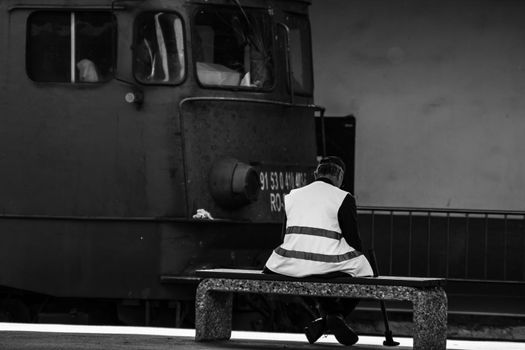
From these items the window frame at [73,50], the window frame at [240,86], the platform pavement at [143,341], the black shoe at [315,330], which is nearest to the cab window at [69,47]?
the window frame at [73,50]

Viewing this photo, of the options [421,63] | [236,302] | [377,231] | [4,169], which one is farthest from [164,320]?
[421,63]

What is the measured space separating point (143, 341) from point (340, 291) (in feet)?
4.48

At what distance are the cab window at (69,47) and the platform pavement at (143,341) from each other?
8.58 ft

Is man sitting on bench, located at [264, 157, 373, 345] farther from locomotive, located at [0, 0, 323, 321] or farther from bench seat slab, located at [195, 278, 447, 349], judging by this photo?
locomotive, located at [0, 0, 323, 321]

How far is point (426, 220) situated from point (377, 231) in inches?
20.3

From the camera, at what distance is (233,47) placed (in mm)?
13672

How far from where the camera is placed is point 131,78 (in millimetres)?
A: 13375

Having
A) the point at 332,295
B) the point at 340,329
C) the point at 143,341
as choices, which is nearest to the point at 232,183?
the point at 143,341

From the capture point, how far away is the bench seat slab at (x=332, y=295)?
10211 millimetres

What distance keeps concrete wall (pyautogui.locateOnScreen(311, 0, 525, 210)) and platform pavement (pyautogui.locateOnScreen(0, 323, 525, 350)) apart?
19.4ft

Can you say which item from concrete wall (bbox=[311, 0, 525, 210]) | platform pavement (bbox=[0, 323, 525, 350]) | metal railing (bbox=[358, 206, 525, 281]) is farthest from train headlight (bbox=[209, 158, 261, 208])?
concrete wall (bbox=[311, 0, 525, 210])

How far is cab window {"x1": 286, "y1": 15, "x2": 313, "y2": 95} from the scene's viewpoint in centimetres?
1424

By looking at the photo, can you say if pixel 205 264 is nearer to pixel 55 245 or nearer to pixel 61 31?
pixel 55 245

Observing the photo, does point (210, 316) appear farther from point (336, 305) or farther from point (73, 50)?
point (73, 50)
